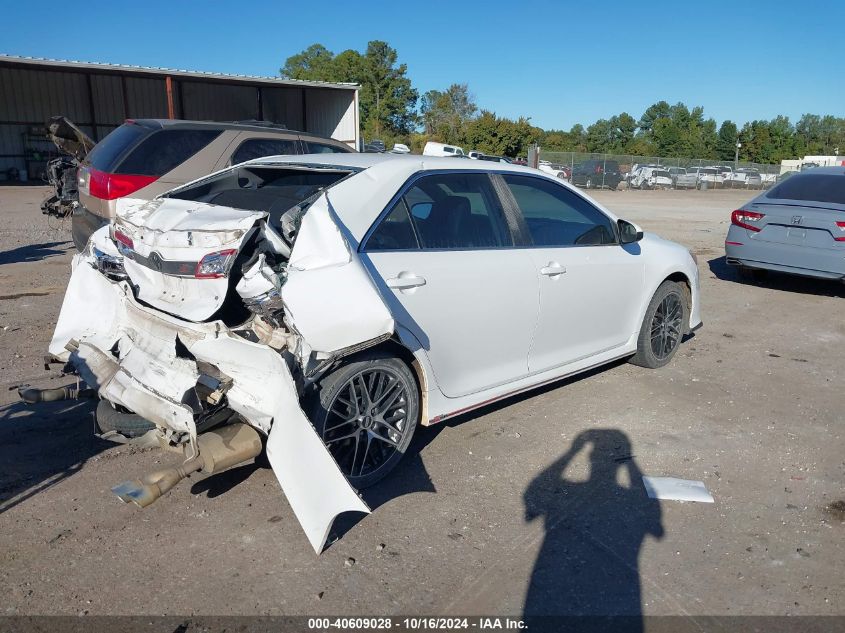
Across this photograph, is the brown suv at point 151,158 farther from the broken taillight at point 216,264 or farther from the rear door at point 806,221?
the rear door at point 806,221

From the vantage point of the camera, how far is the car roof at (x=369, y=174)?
354 cm

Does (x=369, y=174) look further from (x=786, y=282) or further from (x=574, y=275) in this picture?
(x=786, y=282)

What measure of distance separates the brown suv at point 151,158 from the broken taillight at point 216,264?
427 centimetres

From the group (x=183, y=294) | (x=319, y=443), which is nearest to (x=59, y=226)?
(x=183, y=294)

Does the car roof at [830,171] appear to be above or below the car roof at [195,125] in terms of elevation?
below

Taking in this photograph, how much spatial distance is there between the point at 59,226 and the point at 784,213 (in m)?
12.7

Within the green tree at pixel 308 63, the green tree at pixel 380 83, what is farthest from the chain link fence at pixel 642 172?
the green tree at pixel 308 63

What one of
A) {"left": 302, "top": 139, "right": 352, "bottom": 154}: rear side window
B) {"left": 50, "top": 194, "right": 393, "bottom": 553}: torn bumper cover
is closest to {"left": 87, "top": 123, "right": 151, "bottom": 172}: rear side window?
{"left": 302, "top": 139, "right": 352, "bottom": 154}: rear side window

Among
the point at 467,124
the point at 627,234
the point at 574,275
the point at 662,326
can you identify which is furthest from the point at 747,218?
the point at 467,124

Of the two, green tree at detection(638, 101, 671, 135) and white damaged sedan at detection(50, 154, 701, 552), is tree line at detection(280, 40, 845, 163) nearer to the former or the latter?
green tree at detection(638, 101, 671, 135)

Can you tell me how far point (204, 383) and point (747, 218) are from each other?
803 cm

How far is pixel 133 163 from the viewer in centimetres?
722

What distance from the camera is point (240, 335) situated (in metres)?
3.32

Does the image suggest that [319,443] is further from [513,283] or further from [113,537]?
[513,283]
